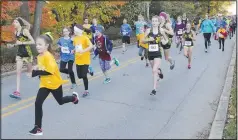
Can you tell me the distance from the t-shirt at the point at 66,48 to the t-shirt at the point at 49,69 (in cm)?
329

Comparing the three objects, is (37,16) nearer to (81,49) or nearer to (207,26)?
(207,26)

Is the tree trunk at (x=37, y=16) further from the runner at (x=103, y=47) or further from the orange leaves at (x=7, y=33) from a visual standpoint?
the runner at (x=103, y=47)

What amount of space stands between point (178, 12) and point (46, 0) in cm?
2699

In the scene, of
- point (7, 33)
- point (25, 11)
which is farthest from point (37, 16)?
point (7, 33)

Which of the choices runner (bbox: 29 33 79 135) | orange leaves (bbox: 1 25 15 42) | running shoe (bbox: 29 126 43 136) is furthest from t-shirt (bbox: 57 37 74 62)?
orange leaves (bbox: 1 25 15 42)

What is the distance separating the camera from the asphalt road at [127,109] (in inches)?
238

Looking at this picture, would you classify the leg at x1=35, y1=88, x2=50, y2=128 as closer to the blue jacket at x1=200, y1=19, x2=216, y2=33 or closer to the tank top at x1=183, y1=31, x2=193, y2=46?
the tank top at x1=183, y1=31, x2=193, y2=46

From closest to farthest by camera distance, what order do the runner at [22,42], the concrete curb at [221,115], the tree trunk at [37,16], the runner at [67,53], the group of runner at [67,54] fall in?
the concrete curb at [221,115] < the group of runner at [67,54] < the runner at [22,42] < the runner at [67,53] < the tree trunk at [37,16]

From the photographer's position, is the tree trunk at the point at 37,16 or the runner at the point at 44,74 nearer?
the runner at the point at 44,74

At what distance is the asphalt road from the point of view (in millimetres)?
6039

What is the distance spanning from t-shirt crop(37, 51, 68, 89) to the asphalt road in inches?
29.8

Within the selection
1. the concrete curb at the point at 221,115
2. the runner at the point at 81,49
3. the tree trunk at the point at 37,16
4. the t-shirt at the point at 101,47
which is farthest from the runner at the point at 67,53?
the tree trunk at the point at 37,16

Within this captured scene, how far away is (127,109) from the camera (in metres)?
7.42

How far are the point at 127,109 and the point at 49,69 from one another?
2226 millimetres
